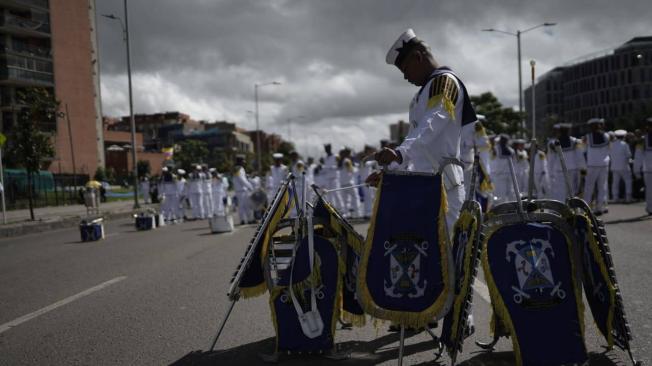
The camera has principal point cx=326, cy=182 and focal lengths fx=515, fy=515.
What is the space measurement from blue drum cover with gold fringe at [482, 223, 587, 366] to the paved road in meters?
0.44

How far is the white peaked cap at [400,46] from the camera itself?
3740 millimetres

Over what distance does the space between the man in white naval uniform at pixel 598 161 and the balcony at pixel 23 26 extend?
144 ft

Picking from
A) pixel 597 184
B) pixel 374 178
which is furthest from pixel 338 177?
pixel 374 178

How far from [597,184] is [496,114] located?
126 feet

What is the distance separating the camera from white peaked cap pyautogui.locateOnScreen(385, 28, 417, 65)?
3.74 m

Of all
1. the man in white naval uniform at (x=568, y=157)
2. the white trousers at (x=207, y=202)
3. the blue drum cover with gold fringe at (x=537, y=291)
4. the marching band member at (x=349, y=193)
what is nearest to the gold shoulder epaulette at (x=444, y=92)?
the blue drum cover with gold fringe at (x=537, y=291)

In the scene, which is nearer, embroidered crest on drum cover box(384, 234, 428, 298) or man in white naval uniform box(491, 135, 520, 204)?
embroidered crest on drum cover box(384, 234, 428, 298)

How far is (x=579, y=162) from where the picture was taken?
13.0 metres

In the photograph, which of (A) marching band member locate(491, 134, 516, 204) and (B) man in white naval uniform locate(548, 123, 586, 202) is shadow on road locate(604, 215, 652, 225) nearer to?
(B) man in white naval uniform locate(548, 123, 586, 202)

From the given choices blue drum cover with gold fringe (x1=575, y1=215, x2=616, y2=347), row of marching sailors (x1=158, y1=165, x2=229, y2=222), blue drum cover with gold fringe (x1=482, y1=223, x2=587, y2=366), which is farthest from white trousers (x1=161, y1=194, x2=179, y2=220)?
blue drum cover with gold fringe (x1=575, y1=215, x2=616, y2=347)

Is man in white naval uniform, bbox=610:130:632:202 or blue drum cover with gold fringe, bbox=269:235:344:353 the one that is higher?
man in white naval uniform, bbox=610:130:632:202

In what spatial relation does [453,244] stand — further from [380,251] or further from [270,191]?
[270,191]

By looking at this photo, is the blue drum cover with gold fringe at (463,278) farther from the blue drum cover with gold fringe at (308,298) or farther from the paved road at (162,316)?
the blue drum cover with gold fringe at (308,298)

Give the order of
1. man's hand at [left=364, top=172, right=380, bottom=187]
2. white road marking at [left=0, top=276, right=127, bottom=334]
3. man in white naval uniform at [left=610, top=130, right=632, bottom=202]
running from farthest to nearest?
man in white naval uniform at [left=610, top=130, right=632, bottom=202]
white road marking at [left=0, top=276, right=127, bottom=334]
man's hand at [left=364, top=172, right=380, bottom=187]
